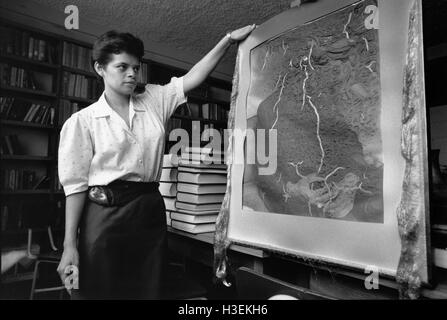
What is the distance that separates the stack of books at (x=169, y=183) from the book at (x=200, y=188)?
0.06m

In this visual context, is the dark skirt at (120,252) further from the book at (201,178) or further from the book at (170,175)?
the book at (170,175)

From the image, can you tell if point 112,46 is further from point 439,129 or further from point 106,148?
point 439,129

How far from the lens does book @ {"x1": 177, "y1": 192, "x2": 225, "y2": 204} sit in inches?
51.4

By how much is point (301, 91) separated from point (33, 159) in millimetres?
2543

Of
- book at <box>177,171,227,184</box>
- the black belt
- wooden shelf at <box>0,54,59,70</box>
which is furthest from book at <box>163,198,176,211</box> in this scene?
wooden shelf at <box>0,54,59,70</box>

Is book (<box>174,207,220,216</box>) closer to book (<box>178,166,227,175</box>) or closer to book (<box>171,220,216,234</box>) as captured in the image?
book (<box>171,220,216,234</box>)

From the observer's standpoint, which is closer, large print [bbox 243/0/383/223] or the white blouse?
large print [bbox 243/0/383/223]

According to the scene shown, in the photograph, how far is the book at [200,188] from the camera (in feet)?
4.29

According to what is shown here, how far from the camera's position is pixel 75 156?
100cm

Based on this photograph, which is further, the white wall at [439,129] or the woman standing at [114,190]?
the white wall at [439,129]

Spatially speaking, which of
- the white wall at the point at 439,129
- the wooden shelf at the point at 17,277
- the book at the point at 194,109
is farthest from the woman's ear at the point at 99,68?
the white wall at the point at 439,129

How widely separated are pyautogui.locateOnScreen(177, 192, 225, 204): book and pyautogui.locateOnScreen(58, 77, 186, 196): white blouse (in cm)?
24

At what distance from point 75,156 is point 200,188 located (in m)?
0.51

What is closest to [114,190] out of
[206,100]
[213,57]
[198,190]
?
[198,190]
